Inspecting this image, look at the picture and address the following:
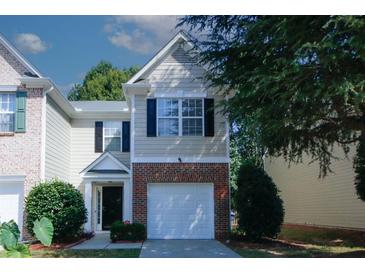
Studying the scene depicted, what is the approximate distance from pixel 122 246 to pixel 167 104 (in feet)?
15.5

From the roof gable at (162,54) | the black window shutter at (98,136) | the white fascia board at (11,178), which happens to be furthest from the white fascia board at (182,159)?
the black window shutter at (98,136)

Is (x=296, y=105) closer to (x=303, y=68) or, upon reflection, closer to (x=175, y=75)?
(x=303, y=68)

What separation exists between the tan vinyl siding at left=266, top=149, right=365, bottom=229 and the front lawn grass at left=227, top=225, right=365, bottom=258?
3.22ft

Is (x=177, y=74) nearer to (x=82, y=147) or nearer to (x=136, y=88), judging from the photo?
(x=136, y=88)

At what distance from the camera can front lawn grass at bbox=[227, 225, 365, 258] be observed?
1097 cm

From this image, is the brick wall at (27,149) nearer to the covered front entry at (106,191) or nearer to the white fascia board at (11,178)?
the white fascia board at (11,178)

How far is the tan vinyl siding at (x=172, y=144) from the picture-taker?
1473cm

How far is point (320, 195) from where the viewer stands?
19.2 meters

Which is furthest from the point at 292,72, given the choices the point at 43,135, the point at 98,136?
the point at 98,136

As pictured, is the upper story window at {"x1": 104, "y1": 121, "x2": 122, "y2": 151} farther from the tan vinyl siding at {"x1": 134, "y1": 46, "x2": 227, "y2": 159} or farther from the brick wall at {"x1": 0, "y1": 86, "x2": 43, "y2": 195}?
the brick wall at {"x1": 0, "y1": 86, "x2": 43, "y2": 195}

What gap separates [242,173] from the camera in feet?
47.1

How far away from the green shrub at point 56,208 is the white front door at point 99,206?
12.0 ft

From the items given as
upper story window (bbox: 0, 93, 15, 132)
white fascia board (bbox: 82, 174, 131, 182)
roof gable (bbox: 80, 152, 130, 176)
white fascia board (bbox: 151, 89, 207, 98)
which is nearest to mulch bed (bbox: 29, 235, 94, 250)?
white fascia board (bbox: 82, 174, 131, 182)

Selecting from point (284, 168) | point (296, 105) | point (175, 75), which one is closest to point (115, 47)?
point (175, 75)
